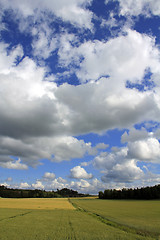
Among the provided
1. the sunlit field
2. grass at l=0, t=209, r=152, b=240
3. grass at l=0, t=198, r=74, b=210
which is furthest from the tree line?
grass at l=0, t=209, r=152, b=240

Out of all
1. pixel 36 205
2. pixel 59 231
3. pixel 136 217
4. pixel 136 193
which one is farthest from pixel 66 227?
pixel 136 193

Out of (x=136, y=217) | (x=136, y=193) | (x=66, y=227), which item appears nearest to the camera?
(x=66, y=227)

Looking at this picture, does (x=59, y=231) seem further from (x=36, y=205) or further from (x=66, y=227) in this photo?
(x=36, y=205)

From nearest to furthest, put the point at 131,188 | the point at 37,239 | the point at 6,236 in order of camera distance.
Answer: the point at 37,239, the point at 6,236, the point at 131,188

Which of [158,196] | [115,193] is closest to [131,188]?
[115,193]

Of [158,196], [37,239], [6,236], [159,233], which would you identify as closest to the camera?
[37,239]

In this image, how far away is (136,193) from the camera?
159 m

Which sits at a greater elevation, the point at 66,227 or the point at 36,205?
the point at 66,227

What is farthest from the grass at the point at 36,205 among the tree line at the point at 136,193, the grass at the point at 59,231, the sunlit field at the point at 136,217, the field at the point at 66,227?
the tree line at the point at 136,193

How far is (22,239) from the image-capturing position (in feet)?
65.7

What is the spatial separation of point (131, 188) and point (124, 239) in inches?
6483

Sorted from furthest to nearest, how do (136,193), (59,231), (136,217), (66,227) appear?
(136,193) < (136,217) < (66,227) < (59,231)

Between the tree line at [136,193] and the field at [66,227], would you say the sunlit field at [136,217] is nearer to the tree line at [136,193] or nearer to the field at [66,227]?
the field at [66,227]

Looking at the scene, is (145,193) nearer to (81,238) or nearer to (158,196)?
(158,196)
